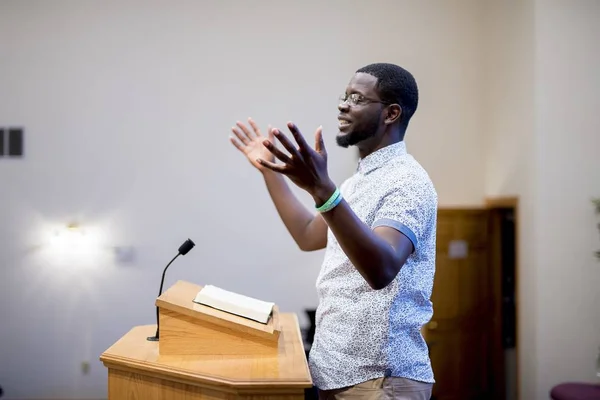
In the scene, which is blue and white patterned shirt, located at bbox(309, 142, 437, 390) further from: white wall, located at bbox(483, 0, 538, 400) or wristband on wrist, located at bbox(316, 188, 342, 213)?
white wall, located at bbox(483, 0, 538, 400)

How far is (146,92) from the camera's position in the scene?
5.70 metres

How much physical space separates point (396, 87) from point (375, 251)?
589 millimetres

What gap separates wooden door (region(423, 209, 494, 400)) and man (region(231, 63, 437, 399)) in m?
3.59

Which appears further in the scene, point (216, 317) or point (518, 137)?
point (518, 137)

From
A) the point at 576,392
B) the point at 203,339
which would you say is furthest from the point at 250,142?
the point at 576,392

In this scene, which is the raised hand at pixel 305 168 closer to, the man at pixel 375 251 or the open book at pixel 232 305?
the man at pixel 375 251

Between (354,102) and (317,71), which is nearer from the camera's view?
(354,102)

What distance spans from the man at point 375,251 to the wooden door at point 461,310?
11.8 feet

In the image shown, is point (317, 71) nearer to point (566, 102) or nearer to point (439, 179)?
point (439, 179)

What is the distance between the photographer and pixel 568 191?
15.2ft

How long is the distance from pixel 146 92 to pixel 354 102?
4.18 meters

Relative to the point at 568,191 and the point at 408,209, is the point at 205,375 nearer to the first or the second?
the point at 408,209

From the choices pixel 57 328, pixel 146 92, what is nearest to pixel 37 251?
pixel 57 328

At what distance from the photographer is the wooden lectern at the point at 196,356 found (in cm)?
171
